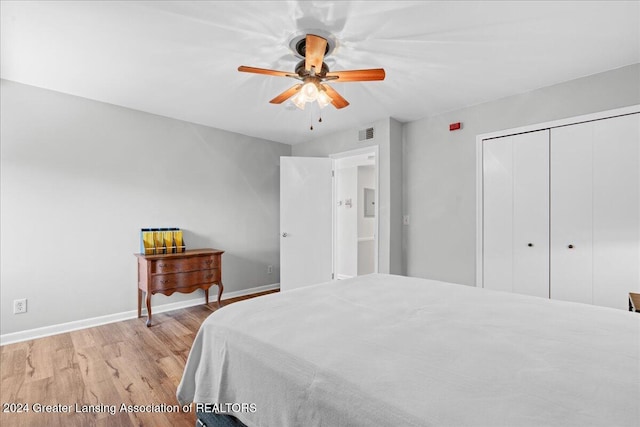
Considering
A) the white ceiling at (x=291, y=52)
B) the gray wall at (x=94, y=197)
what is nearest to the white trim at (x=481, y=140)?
the white ceiling at (x=291, y=52)

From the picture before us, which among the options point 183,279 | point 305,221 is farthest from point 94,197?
point 305,221

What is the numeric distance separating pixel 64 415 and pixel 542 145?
4.19 m

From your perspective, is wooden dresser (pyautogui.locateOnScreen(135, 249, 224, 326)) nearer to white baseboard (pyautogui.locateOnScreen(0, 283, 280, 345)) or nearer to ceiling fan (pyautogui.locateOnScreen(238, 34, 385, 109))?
white baseboard (pyautogui.locateOnScreen(0, 283, 280, 345))

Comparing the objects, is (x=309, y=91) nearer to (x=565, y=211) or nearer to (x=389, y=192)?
(x=389, y=192)

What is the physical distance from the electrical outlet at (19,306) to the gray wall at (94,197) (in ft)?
0.11

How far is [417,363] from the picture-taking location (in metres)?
0.95

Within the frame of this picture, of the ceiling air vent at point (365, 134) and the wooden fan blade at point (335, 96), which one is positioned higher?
the ceiling air vent at point (365, 134)

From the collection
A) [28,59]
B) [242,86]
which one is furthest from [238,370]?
[28,59]

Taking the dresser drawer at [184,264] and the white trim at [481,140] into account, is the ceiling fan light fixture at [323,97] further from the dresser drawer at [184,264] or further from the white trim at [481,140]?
the dresser drawer at [184,264]

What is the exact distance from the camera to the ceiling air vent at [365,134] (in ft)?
13.2

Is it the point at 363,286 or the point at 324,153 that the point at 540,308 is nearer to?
the point at 363,286

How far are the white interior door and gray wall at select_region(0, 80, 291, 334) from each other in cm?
71

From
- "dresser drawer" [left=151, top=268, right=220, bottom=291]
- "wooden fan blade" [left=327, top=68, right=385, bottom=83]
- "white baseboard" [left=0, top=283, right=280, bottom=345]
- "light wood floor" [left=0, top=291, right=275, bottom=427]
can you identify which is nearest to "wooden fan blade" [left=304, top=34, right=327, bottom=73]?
"wooden fan blade" [left=327, top=68, right=385, bottom=83]

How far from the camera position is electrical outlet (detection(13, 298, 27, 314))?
287 centimetres
